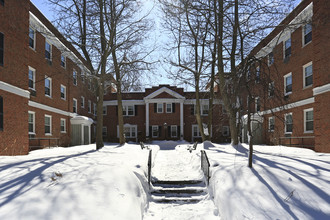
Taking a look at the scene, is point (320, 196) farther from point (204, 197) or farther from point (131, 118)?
point (131, 118)

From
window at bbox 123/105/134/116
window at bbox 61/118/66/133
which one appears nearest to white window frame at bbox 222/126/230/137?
window at bbox 123/105/134/116

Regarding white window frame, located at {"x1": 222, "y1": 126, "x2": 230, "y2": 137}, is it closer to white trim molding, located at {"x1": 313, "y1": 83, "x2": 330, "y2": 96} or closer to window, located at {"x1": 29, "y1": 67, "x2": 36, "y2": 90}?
white trim molding, located at {"x1": 313, "y1": 83, "x2": 330, "y2": 96}

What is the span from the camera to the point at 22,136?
488 inches

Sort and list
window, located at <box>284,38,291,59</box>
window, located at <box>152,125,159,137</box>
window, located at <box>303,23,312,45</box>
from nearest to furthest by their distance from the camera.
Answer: window, located at <box>303,23,312,45</box> < window, located at <box>284,38,291,59</box> < window, located at <box>152,125,159,137</box>

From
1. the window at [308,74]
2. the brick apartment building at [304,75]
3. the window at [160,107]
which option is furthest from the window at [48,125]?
the window at [308,74]

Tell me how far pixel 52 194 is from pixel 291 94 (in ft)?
A: 62.3

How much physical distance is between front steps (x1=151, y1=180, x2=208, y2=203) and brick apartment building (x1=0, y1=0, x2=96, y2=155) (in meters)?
7.85

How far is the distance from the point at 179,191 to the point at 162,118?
26.0 meters

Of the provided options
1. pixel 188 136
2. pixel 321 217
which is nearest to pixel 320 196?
pixel 321 217

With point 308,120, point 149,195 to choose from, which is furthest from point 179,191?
point 308,120

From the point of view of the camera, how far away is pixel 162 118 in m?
33.6

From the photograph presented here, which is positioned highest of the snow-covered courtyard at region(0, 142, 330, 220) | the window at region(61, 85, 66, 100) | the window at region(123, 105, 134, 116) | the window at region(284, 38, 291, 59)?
the window at region(284, 38, 291, 59)

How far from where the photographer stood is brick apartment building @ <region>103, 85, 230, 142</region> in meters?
33.2

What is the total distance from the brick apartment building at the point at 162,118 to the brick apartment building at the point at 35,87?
17.3 feet
